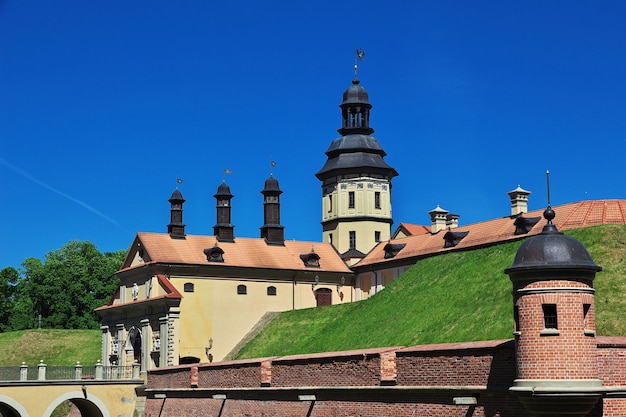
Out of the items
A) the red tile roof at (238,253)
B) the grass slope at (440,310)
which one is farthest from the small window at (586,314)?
the red tile roof at (238,253)

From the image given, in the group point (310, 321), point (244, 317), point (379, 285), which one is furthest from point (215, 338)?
point (379, 285)

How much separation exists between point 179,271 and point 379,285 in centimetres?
1249

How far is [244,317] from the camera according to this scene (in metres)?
60.2

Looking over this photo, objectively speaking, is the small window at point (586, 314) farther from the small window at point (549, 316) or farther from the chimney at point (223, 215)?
the chimney at point (223, 215)

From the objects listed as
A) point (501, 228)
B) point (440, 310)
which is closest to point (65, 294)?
point (501, 228)

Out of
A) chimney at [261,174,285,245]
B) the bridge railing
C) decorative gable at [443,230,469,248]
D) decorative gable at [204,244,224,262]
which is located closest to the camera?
the bridge railing

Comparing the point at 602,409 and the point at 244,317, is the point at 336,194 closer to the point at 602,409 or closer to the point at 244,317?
the point at 244,317

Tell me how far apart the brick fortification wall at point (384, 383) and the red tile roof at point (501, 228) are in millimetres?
19649

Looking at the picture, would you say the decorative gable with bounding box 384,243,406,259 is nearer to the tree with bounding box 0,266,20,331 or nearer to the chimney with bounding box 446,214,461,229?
the chimney with bounding box 446,214,461,229

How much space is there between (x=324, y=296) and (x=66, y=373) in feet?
59.8

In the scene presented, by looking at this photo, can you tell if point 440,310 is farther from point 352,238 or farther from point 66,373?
point 352,238

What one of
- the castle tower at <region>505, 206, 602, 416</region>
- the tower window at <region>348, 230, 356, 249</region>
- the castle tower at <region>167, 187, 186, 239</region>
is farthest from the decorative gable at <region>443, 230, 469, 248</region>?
the castle tower at <region>505, 206, 602, 416</region>

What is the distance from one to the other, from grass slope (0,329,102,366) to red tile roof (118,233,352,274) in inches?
533

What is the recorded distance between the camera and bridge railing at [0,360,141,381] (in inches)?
1987
